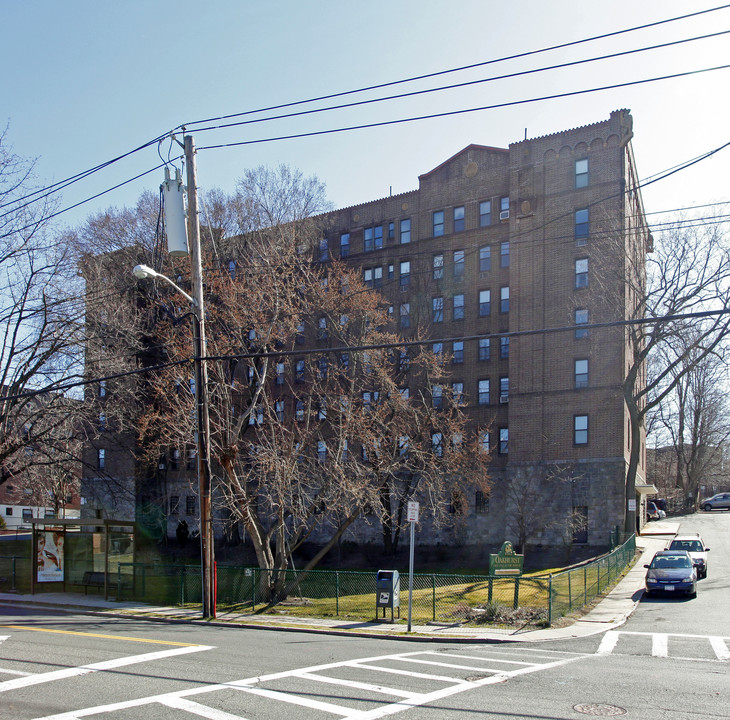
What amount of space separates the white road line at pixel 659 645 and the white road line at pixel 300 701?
26.7 ft

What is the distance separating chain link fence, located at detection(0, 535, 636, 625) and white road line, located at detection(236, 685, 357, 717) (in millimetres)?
9907

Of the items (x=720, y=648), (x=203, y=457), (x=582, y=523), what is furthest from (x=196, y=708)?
(x=582, y=523)

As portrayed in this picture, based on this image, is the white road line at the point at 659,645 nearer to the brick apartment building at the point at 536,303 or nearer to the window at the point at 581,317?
the brick apartment building at the point at 536,303

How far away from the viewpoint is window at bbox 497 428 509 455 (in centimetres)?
4325

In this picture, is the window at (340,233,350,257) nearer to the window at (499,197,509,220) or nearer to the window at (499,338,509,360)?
the window at (499,197,509,220)

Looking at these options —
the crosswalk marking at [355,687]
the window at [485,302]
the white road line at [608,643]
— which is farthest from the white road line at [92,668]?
the window at [485,302]

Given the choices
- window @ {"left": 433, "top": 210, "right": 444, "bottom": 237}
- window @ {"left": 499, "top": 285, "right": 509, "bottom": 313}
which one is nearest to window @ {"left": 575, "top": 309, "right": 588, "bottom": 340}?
window @ {"left": 499, "top": 285, "right": 509, "bottom": 313}

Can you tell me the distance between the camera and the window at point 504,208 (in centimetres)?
4391

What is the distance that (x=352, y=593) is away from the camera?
24812mm

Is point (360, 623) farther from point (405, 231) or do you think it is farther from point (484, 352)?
point (405, 231)

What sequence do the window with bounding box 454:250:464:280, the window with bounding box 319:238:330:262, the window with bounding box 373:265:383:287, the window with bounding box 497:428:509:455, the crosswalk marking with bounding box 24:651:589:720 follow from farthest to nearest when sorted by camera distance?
1. the window with bounding box 319:238:330:262
2. the window with bounding box 373:265:383:287
3. the window with bounding box 454:250:464:280
4. the window with bounding box 497:428:509:455
5. the crosswalk marking with bounding box 24:651:589:720

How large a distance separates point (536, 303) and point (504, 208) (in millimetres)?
6745

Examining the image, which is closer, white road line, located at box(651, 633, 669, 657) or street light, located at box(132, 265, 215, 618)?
white road line, located at box(651, 633, 669, 657)

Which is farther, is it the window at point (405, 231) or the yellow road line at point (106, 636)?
the window at point (405, 231)
